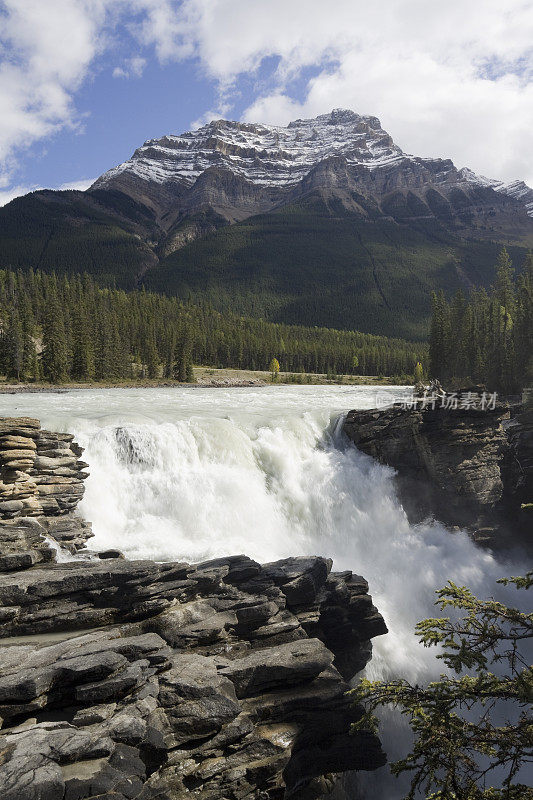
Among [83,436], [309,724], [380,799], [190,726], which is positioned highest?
[83,436]

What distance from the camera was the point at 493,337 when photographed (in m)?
78.2

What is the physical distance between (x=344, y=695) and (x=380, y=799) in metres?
6.05

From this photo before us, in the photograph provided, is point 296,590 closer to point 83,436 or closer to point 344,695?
point 344,695

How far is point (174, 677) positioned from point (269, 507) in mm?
17408

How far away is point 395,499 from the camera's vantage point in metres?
34.2

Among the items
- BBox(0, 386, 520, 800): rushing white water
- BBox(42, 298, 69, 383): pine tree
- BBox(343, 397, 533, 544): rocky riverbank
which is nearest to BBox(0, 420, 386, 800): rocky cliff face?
BBox(0, 386, 520, 800): rushing white water

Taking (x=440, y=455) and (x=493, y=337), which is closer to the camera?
(x=440, y=455)

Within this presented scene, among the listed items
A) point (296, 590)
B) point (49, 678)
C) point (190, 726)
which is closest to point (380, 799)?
point (296, 590)

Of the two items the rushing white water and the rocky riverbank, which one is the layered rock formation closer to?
the rushing white water

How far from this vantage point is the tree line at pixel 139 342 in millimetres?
87312

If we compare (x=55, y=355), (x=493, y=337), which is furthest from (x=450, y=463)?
(x=55, y=355)

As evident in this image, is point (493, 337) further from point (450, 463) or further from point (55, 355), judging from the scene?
point (55, 355)

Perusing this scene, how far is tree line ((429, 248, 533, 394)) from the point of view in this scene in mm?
67188

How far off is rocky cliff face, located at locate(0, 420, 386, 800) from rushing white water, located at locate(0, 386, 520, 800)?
5904mm
